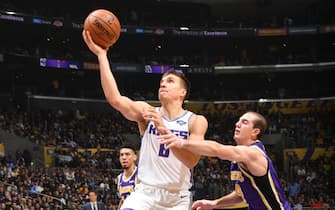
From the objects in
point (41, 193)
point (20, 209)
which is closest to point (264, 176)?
point (20, 209)

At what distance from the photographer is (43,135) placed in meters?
25.5

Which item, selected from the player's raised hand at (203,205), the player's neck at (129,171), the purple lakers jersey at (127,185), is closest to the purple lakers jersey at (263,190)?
the player's raised hand at (203,205)

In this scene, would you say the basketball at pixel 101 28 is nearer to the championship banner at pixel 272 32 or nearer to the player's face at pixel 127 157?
the player's face at pixel 127 157

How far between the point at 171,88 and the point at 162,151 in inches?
25.2

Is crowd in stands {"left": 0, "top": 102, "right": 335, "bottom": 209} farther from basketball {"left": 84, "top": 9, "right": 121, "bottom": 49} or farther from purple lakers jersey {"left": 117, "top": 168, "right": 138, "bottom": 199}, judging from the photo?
basketball {"left": 84, "top": 9, "right": 121, "bottom": 49}

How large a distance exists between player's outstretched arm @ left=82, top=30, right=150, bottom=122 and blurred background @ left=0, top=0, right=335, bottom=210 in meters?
16.8

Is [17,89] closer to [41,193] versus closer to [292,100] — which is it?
[41,193]

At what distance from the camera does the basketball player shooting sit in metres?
4.68

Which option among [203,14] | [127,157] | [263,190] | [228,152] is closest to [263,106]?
[203,14]

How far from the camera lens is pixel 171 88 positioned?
16.5 ft

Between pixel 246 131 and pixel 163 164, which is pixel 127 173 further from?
pixel 246 131

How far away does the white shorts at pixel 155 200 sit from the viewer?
4641 millimetres

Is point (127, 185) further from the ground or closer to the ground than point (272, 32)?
closer to the ground

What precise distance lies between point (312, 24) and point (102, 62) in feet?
100
